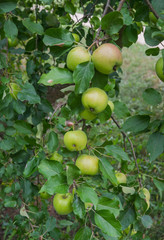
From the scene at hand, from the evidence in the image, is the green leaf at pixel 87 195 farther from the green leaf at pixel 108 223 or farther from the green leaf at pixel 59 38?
the green leaf at pixel 59 38

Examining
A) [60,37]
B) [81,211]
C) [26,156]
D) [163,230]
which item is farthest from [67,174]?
[163,230]

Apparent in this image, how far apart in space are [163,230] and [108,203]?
66.0 inches

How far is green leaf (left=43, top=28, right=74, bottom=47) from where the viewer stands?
0.67 metres

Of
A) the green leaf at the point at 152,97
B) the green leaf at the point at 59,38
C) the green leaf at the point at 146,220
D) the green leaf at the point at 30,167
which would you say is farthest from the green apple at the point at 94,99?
the green leaf at the point at 146,220

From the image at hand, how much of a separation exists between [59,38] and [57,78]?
13cm

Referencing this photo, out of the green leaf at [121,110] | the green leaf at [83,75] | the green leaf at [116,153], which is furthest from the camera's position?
the green leaf at [121,110]

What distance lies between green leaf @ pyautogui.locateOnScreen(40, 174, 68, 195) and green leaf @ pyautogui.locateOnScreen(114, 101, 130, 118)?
1.21 feet

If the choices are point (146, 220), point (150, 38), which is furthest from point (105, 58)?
point (146, 220)

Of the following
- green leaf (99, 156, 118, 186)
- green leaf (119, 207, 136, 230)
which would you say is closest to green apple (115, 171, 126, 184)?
green leaf (119, 207, 136, 230)

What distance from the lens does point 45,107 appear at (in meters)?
1.16

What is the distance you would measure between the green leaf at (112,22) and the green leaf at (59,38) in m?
0.10

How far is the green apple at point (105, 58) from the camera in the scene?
599 millimetres

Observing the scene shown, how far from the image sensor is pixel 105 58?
1.95 ft

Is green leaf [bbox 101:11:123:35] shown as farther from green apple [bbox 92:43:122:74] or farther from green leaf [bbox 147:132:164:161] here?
green leaf [bbox 147:132:164:161]
